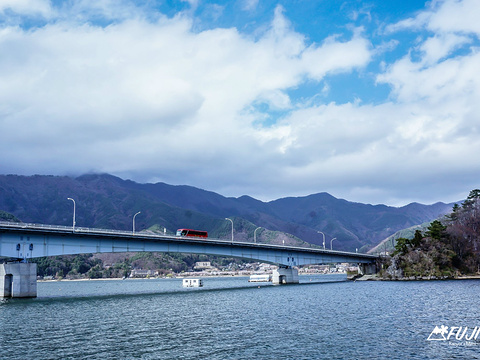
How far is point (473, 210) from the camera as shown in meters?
188

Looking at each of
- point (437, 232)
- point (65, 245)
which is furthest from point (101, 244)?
point (437, 232)

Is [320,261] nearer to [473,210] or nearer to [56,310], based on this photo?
[473,210]

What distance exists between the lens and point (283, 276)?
502 ft

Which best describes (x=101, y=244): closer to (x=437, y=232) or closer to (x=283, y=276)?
(x=283, y=276)

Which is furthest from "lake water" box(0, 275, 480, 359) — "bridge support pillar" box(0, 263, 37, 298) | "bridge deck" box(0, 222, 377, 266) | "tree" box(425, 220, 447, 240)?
"tree" box(425, 220, 447, 240)

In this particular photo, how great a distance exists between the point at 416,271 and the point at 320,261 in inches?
1406

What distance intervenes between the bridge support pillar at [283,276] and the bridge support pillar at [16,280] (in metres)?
85.5

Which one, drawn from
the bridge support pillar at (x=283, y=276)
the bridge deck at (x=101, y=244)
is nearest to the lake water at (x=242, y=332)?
the bridge deck at (x=101, y=244)

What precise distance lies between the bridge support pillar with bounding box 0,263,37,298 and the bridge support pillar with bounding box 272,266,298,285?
8547cm

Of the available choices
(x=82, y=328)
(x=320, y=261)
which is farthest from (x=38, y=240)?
(x=320, y=261)

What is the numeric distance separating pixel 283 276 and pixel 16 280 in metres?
91.9

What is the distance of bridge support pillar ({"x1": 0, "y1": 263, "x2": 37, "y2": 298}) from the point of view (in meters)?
84.2

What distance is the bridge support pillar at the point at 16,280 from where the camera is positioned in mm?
84250

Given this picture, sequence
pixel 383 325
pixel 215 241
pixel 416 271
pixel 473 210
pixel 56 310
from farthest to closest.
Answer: pixel 473 210 → pixel 416 271 → pixel 215 241 → pixel 56 310 → pixel 383 325
